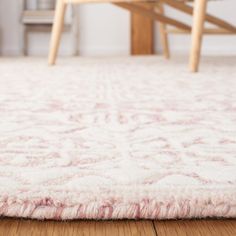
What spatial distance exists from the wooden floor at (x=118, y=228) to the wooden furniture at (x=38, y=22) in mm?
2899

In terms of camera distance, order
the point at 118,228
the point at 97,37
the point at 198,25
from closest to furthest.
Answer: the point at 118,228 → the point at 198,25 → the point at 97,37

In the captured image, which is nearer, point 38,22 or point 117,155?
point 117,155

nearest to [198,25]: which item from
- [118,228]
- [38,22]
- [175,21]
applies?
[175,21]

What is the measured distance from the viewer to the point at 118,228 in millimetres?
386

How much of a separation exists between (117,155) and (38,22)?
2769 millimetres

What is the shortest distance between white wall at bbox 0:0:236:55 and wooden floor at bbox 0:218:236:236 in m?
3.02

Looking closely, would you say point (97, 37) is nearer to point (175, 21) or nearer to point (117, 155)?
point (175, 21)

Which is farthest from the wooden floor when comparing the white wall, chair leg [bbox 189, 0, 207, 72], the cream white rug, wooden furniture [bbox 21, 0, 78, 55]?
the white wall

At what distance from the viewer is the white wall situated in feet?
10.9

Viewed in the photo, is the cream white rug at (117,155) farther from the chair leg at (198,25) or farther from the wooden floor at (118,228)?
the chair leg at (198,25)

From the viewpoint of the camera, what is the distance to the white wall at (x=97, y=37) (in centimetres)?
333

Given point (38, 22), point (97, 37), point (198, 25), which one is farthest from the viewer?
point (97, 37)

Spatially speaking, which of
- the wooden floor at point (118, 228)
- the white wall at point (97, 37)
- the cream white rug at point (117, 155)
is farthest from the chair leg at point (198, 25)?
the white wall at point (97, 37)

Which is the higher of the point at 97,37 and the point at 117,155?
the point at 117,155
